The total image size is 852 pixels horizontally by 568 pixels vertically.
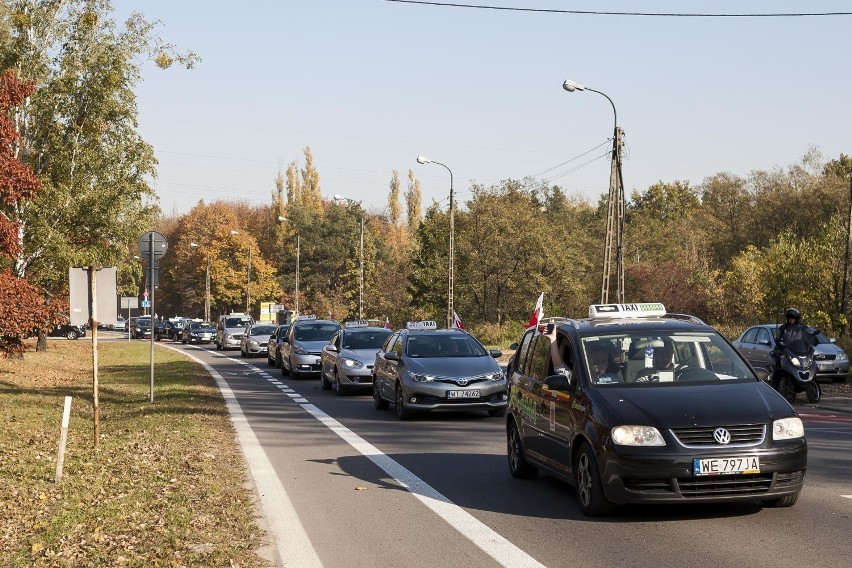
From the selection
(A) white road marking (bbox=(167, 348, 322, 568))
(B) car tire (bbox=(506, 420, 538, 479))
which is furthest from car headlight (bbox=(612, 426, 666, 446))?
(B) car tire (bbox=(506, 420, 538, 479))

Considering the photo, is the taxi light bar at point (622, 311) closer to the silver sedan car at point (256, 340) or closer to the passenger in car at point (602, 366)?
the passenger in car at point (602, 366)

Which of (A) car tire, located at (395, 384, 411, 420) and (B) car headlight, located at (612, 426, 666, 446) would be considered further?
(A) car tire, located at (395, 384, 411, 420)

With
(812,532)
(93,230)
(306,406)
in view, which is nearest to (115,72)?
(93,230)

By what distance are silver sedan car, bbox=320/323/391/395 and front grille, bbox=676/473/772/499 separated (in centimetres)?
1595

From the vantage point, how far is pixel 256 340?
50.3m

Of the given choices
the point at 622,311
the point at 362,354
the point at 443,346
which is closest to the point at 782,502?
the point at 622,311

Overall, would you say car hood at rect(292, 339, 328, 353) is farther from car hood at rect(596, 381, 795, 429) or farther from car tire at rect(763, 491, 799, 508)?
car tire at rect(763, 491, 799, 508)

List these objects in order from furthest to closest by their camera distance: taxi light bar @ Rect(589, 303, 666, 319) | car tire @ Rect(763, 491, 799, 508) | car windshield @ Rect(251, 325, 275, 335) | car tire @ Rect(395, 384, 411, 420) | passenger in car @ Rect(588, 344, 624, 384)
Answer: car windshield @ Rect(251, 325, 275, 335), car tire @ Rect(395, 384, 411, 420), taxi light bar @ Rect(589, 303, 666, 319), passenger in car @ Rect(588, 344, 624, 384), car tire @ Rect(763, 491, 799, 508)

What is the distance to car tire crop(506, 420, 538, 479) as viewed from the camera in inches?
450

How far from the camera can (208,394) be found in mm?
25281

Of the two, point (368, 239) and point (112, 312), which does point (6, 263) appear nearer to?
point (112, 312)

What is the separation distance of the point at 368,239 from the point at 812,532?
10536 cm

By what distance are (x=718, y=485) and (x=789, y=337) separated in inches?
549

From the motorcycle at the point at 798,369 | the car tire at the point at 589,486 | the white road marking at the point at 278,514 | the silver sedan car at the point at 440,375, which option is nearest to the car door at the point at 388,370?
the silver sedan car at the point at 440,375
